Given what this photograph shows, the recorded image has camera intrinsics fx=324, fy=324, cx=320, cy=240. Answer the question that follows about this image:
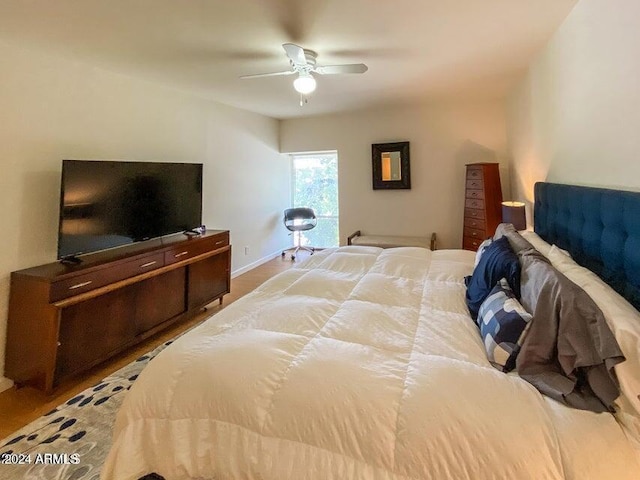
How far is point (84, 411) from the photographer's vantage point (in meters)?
1.98

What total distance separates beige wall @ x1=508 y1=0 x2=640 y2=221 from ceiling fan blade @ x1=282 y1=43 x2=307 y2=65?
1.76 meters

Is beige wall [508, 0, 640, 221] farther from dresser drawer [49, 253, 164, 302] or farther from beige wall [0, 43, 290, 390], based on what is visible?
beige wall [0, 43, 290, 390]

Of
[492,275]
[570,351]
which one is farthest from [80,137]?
[570,351]

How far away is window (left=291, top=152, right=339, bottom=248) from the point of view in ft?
19.6

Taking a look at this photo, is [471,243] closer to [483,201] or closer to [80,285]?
[483,201]

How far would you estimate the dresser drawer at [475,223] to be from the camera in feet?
13.3

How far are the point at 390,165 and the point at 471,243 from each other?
168 centimetres

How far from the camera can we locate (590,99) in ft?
6.28

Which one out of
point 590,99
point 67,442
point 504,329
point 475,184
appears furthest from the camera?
point 475,184

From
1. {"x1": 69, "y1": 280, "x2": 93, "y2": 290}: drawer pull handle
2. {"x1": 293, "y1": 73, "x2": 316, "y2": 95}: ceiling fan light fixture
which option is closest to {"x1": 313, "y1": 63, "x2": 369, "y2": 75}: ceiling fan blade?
{"x1": 293, "y1": 73, "x2": 316, "y2": 95}: ceiling fan light fixture

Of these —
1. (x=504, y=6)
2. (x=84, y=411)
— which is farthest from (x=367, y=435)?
(x=504, y=6)

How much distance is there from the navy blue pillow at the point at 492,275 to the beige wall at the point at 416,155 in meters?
3.11

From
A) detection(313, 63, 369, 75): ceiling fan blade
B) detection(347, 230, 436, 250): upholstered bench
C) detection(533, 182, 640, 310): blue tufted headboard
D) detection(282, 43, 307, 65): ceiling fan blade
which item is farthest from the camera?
detection(347, 230, 436, 250): upholstered bench

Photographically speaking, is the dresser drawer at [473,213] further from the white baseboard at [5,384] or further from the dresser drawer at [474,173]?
the white baseboard at [5,384]
